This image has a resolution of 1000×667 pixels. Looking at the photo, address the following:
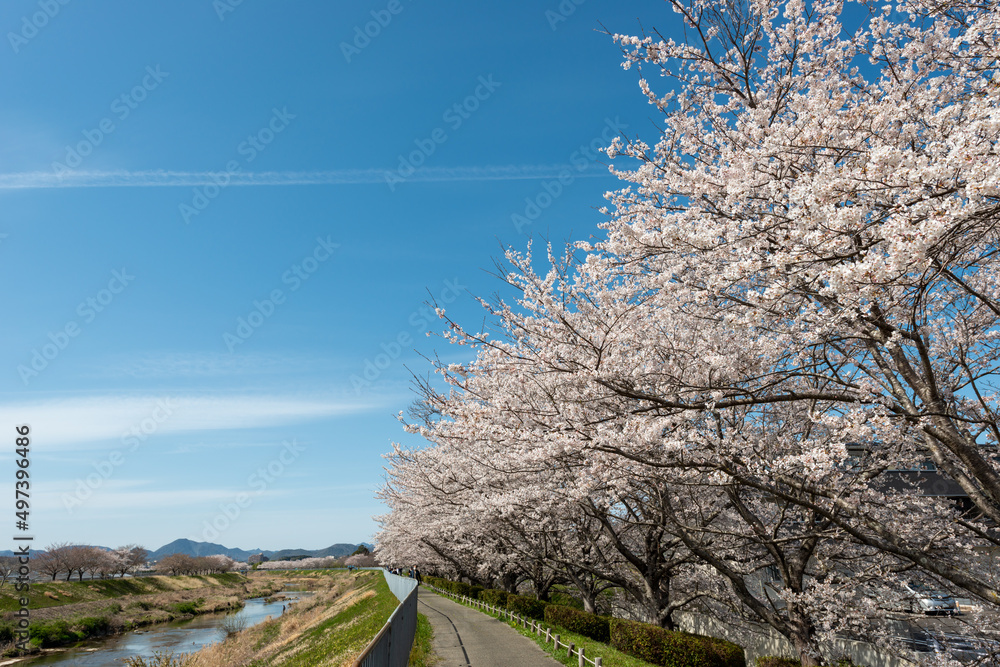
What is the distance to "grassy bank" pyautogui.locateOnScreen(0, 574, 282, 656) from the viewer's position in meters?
30.9

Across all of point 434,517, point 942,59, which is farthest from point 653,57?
point 434,517

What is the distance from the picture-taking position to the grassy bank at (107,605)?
30938 mm

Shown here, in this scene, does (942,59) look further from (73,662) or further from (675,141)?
(73,662)

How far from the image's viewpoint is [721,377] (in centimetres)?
699

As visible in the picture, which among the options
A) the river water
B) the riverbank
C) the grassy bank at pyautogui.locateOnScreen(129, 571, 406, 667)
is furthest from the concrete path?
the riverbank

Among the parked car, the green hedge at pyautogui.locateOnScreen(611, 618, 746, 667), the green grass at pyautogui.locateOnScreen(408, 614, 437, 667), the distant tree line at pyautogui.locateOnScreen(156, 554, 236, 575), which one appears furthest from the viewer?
the distant tree line at pyautogui.locateOnScreen(156, 554, 236, 575)

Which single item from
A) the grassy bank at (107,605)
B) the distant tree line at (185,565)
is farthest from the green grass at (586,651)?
the distant tree line at (185,565)

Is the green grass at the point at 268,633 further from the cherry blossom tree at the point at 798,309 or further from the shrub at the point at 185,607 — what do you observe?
→ the cherry blossom tree at the point at 798,309

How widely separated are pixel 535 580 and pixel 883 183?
923 inches

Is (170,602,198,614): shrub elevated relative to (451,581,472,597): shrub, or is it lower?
lower

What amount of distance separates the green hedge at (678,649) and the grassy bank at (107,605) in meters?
33.3

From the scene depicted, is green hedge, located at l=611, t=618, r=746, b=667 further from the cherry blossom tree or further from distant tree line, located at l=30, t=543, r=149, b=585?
distant tree line, located at l=30, t=543, r=149, b=585

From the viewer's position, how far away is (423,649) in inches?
553

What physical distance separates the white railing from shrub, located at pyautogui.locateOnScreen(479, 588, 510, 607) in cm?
19
